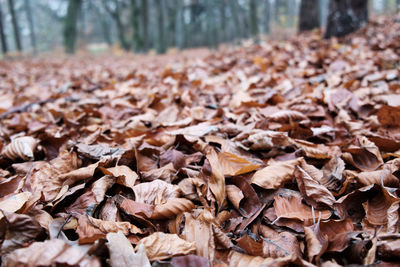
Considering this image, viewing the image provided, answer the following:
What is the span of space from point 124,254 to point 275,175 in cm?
67

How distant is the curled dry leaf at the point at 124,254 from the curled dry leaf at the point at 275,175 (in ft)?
1.74

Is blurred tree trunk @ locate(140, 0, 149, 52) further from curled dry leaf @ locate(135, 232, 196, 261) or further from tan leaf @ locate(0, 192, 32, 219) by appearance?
curled dry leaf @ locate(135, 232, 196, 261)

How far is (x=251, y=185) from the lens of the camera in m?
1.17

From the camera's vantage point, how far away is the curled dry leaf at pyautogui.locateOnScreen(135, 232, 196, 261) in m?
0.85

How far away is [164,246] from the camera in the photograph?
88 centimetres

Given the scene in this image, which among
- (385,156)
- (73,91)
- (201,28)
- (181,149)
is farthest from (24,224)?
(201,28)

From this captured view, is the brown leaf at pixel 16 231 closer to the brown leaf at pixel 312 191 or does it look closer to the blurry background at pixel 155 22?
the brown leaf at pixel 312 191

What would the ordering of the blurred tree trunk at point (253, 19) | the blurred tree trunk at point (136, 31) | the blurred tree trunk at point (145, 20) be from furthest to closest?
the blurred tree trunk at point (136, 31), the blurred tree trunk at point (145, 20), the blurred tree trunk at point (253, 19)

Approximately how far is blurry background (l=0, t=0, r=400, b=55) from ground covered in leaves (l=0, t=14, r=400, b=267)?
465 cm

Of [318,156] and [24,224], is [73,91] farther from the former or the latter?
[318,156]

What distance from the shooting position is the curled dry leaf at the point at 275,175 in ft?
3.71

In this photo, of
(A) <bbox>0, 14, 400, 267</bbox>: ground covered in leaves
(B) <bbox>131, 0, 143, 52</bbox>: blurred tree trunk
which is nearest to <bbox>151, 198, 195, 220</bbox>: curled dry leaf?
(A) <bbox>0, 14, 400, 267</bbox>: ground covered in leaves

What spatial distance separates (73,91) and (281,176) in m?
2.97

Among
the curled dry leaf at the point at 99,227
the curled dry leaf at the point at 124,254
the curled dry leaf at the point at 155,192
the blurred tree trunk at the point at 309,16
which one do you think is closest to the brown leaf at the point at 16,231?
the curled dry leaf at the point at 99,227
